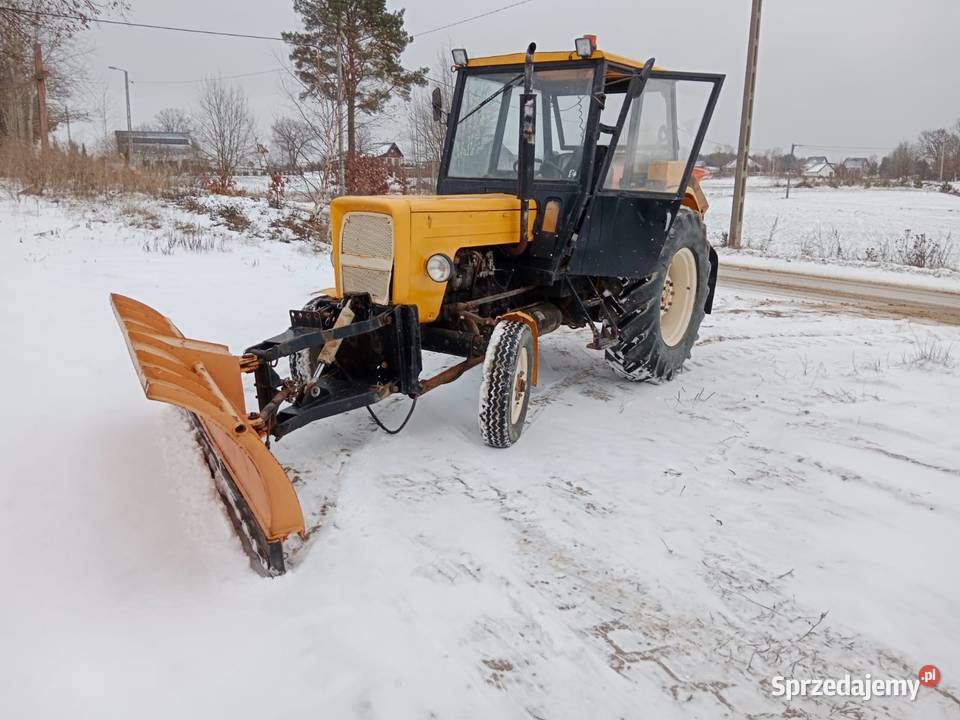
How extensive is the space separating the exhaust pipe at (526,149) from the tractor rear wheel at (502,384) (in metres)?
0.72

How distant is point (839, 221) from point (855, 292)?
1670 centimetres

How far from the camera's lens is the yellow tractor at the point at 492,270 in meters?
3.27

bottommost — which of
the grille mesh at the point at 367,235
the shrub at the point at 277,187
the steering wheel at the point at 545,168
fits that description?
the grille mesh at the point at 367,235

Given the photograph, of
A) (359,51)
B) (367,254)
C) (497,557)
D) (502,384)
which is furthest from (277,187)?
(497,557)

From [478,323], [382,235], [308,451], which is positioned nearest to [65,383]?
[308,451]

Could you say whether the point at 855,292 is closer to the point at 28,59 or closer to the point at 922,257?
the point at 922,257

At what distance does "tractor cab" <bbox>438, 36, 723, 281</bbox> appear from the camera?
4.62 m

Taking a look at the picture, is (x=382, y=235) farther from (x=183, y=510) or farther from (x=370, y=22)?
(x=370, y=22)

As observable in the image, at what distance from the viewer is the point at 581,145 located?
15.2 feet

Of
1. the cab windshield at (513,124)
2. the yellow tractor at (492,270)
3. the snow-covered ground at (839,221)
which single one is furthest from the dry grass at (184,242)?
the snow-covered ground at (839,221)

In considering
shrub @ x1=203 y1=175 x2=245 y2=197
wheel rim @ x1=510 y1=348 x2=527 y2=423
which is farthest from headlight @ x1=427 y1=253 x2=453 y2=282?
shrub @ x1=203 y1=175 x2=245 y2=197

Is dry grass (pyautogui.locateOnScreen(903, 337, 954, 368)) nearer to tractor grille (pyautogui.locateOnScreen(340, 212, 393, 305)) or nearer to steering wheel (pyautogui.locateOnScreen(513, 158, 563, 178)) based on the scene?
steering wheel (pyautogui.locateOnScreen(513, 158, 563, 178))

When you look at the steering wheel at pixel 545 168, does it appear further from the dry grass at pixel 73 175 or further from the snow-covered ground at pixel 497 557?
the dry grass at pixel 73 175

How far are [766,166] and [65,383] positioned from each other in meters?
76.9
